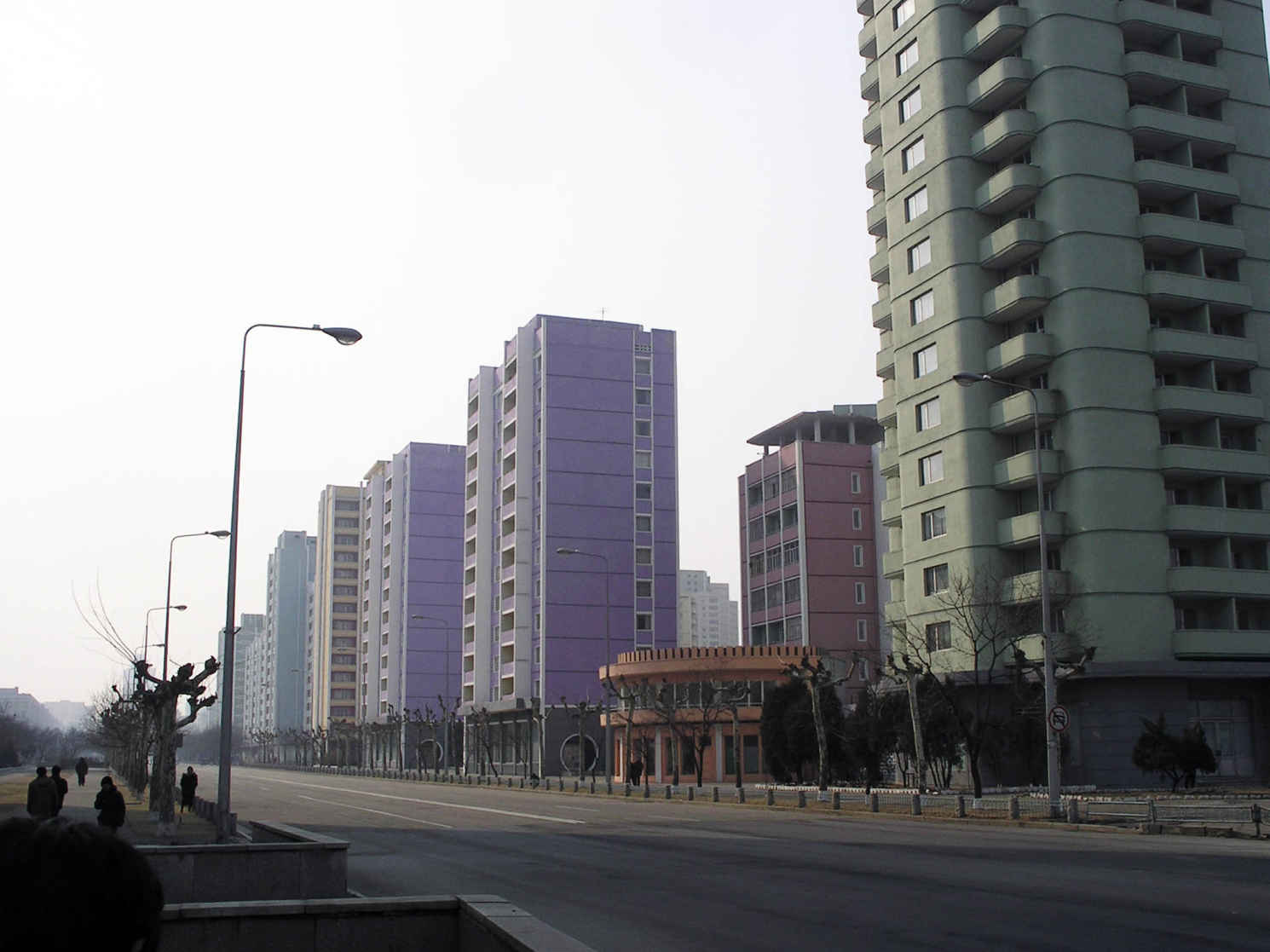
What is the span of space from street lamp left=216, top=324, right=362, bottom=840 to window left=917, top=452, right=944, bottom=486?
3729cm

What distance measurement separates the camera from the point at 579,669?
3829 inches

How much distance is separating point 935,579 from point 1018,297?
42.6 ft

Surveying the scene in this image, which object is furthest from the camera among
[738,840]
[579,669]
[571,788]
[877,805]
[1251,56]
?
[579,669]

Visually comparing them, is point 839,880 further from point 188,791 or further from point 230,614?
point 188,791

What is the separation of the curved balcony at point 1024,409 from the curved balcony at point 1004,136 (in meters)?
11.2

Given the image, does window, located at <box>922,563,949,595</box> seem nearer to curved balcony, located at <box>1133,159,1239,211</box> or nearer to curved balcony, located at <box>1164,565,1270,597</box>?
curved balcony, located at <box>1164,565,1270,597</box>

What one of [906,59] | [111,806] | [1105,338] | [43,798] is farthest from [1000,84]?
[43,798]

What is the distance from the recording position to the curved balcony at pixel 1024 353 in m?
54.7

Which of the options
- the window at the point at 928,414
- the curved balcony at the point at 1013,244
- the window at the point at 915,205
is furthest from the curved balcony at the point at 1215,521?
the window at the point at 915,205

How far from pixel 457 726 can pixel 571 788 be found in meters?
52.6

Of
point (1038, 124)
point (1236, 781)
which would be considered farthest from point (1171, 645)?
point (1038, 124)

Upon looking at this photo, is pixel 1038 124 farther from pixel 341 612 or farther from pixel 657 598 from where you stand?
pixel 341 612

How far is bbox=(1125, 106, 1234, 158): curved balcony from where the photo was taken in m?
56.4

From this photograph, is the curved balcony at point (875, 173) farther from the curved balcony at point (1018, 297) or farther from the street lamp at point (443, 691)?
the street lamp at point (443, 691)
